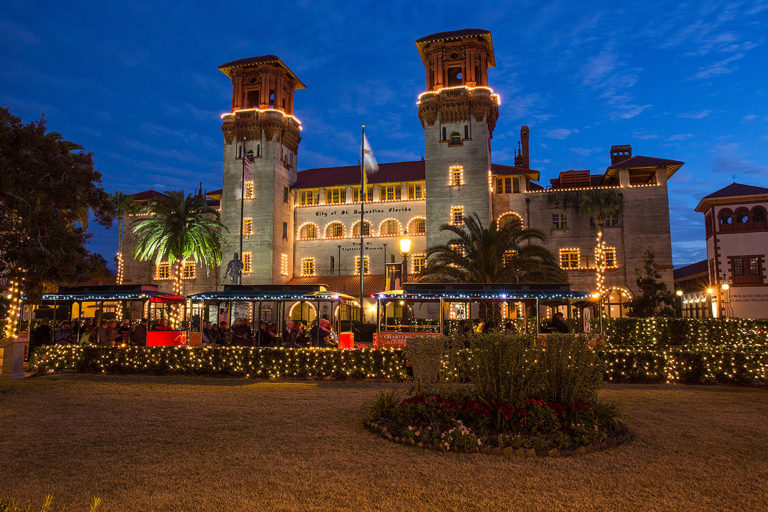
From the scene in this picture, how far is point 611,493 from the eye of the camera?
5836mm

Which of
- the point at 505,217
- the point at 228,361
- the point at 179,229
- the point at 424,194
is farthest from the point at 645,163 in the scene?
the point at 228,361

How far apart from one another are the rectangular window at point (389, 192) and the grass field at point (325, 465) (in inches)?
1634

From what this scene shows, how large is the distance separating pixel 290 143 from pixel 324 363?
138 ft

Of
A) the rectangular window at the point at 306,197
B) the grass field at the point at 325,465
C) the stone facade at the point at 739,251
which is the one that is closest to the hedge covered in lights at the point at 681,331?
the grass field at the point at 325,465

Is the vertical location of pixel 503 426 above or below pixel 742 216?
below

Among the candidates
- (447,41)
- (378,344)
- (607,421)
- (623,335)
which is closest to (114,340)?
(378,344)

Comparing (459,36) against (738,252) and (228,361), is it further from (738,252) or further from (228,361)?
(228,361)

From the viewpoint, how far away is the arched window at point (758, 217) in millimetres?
45500

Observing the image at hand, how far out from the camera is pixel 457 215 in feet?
153

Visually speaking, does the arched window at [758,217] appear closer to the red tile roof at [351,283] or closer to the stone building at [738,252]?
the stone building at [738,252]

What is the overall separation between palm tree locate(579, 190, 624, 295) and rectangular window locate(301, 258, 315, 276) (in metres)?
26.8

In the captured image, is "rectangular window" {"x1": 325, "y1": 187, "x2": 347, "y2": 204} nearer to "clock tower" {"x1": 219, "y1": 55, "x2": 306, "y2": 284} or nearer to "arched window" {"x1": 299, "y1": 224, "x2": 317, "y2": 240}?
"arched window" {"x1": 299, "y1": 224, "x2": 317, "y2": 240}

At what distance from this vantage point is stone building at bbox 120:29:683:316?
45906mm

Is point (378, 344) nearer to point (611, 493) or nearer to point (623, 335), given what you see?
point (611, 493)
